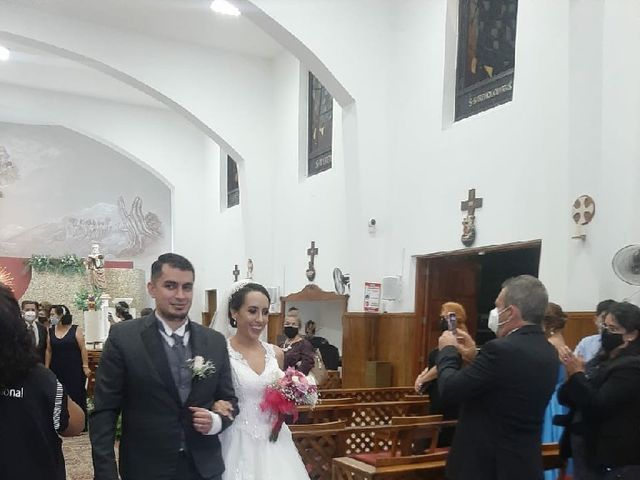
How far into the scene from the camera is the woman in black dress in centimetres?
695

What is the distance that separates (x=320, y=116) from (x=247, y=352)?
8.56 metres

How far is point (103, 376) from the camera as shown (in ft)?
7.90

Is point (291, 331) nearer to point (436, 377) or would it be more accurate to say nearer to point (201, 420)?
point (436, 377)

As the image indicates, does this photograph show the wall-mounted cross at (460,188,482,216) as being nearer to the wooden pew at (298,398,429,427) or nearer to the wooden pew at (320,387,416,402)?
the wooden pew at (320,387,416,402)

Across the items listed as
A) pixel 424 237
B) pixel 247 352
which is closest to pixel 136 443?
pixel 247 352

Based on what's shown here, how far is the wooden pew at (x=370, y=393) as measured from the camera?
6.35 m

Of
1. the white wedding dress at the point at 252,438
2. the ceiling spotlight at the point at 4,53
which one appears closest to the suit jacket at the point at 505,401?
the white wedding dress at the point at 252,438

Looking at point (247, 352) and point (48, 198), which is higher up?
point (48, 198)

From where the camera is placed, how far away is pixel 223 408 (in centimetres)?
255

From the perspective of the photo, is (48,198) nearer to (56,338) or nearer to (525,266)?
(56,338)

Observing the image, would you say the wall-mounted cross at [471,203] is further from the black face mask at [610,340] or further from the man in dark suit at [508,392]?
the man in dark suit at [508,392]

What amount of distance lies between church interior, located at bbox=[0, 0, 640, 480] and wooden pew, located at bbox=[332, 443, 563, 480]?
2.3 inches

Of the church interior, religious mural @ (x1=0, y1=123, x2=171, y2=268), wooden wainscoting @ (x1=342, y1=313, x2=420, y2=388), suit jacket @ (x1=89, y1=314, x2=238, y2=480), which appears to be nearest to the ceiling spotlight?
the church interior

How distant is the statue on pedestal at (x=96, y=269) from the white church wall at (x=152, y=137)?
176 centimetres
